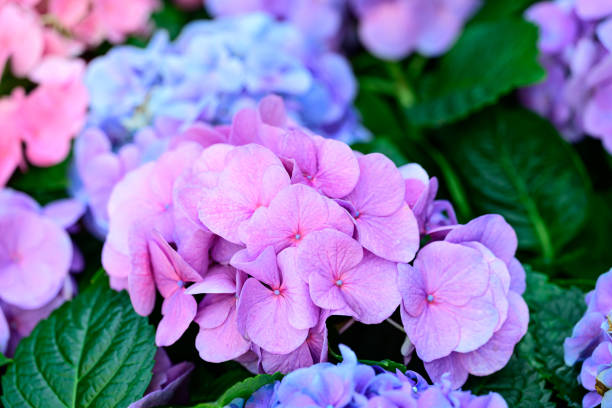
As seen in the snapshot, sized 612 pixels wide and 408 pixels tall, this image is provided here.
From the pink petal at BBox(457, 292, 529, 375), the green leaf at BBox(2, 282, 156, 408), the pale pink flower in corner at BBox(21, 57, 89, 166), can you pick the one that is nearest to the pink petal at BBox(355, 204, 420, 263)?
the pink petal at BBox(457, 292, 529, 375)

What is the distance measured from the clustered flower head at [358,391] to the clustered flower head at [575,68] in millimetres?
532

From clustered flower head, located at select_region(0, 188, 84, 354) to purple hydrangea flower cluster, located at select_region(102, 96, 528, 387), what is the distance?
0.18m

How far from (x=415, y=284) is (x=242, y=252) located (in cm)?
15

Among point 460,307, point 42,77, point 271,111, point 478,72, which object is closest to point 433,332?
point 460,307

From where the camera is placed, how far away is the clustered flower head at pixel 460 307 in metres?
0.58

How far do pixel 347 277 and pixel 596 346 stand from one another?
9.9 inches

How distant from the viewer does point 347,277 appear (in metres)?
0.58

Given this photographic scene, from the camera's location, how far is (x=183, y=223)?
0.62 meters

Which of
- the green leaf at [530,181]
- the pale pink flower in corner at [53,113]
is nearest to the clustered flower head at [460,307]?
the green leaf at [530,181]

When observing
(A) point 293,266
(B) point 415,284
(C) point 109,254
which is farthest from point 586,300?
(C) point 109,254

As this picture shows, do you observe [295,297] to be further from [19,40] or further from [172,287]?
[19,40]

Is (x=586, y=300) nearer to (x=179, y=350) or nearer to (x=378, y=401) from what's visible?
(x=378, y=401)

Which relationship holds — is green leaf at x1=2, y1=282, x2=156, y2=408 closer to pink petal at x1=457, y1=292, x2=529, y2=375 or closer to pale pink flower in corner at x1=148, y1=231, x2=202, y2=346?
pale pink flower in corner at x1=148, y1=231, x2=202, y2=346

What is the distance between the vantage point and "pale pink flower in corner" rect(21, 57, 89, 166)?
93cm
